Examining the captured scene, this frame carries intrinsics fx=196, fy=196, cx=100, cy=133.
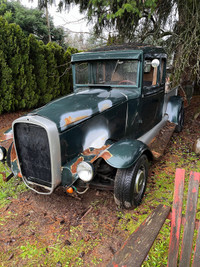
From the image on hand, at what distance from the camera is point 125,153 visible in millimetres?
2389

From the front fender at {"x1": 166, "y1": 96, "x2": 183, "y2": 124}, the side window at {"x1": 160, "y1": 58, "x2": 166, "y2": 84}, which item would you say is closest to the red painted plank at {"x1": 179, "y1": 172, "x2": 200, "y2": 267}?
the side window at {"x1": 160, "y1": 58, "x2": 166, "y2": 84}

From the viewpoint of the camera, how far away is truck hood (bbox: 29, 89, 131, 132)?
2412 millimetres

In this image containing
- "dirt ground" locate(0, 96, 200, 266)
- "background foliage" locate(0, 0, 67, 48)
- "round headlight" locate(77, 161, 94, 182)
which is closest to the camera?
"dirt ground" locate(0, 96, 200, 266)

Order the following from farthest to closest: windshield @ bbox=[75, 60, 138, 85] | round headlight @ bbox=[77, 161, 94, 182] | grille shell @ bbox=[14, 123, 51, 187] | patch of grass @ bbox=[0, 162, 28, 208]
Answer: windshield @ bbox=[75, 60, 138, 85]
patch of grass @ bbox=[0, 162, 28, 208]
grille shell @ bbox=[14, 123, 51, 187]
round headlight @ bbox=[77, 161, 94, 182]

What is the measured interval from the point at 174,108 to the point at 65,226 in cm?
403

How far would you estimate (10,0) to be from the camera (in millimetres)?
18359

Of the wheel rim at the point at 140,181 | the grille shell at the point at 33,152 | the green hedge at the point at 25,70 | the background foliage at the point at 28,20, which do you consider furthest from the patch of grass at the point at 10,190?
the background foliage at the point at 28,20

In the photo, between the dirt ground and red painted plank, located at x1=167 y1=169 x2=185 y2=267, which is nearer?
red painted plank, located at x1=167 y1=169 x2=185 y2=267

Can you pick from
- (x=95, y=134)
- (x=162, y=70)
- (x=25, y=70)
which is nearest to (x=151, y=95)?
(x=162, y=70)

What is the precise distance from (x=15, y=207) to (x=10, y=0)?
21.8 metres

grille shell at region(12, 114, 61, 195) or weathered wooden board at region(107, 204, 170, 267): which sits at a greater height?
grille shell at region(12, 114, 61, 195)

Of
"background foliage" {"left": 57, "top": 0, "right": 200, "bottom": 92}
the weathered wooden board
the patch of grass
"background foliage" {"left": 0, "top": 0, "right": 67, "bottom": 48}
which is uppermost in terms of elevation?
"background foliage" {"left": 0, "top": 0, "right": 67, "bottom": 48}

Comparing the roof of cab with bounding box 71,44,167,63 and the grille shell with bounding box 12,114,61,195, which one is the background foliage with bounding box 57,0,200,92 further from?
the grille shell with bounding box 12,114,61,195

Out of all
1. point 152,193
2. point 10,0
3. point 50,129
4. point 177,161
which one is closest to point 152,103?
point 177,161
